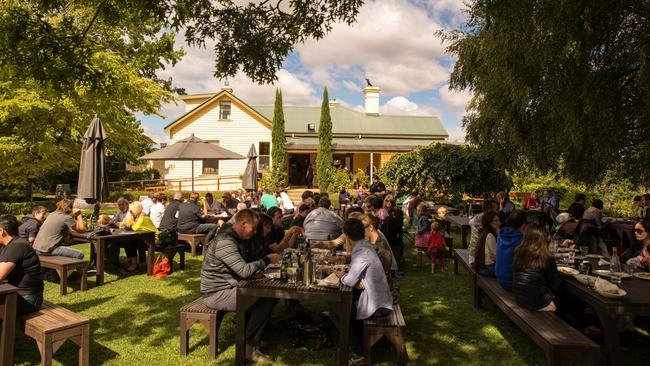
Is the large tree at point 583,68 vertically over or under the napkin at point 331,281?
over

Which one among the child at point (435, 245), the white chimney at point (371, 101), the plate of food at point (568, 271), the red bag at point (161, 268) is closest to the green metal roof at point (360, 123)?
the white chimney at point (371, 101)

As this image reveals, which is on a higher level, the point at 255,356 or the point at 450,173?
the point at 450,173

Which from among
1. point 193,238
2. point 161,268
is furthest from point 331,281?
point 193,238

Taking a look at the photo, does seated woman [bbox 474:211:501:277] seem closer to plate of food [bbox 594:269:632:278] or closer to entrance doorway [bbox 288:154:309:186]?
plate of food [bbox 594:269:632:278]

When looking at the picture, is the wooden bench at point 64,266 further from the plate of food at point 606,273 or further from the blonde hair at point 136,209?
the plate of food at point 606,273

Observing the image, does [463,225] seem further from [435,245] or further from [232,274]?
[232,274]

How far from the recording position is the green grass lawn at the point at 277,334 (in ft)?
16.0

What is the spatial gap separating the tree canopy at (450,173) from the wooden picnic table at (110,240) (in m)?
10.9

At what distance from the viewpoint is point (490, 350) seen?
17.1ft

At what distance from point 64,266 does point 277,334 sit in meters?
3.91

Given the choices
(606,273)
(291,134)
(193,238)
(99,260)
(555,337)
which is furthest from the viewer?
(291,134)

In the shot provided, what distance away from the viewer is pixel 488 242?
6.46 meters

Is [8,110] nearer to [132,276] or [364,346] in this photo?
[132,276]

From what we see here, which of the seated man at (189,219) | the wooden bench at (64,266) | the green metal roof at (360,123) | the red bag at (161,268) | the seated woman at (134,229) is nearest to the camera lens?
the wooden bench at (64,266)
